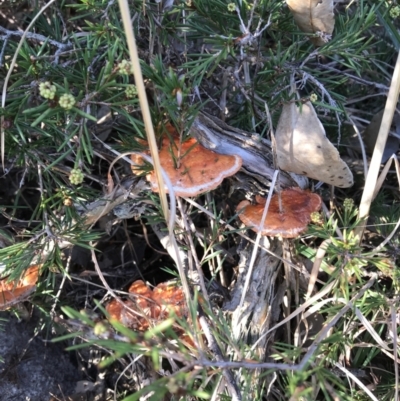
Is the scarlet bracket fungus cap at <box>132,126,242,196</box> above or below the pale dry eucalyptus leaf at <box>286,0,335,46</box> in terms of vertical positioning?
below

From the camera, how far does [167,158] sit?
5.82ft

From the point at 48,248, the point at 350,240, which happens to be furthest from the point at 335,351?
the point at 48,248

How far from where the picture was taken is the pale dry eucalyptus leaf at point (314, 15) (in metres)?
1.73

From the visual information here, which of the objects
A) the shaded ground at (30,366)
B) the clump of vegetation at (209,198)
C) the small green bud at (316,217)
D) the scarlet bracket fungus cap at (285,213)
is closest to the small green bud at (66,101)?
the clump of vegetation at (209,198)

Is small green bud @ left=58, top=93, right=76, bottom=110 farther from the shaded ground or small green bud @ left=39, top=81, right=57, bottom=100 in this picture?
the shaded ground

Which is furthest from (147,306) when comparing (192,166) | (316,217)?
(316,217)

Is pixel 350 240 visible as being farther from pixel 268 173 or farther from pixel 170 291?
pixel 170 291

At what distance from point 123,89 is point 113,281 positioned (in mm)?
1039

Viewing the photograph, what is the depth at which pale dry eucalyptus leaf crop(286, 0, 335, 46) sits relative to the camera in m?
1.73

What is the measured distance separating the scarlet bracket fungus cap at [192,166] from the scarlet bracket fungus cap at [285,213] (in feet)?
0.69

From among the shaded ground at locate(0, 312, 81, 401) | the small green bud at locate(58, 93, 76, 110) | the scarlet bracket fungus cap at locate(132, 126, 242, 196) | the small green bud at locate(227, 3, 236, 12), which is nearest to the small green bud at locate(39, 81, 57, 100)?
the small green bud at locate(58, 93, 76, 110)

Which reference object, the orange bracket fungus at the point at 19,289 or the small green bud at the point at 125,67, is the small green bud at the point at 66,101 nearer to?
the small green bud at the point at 125,67

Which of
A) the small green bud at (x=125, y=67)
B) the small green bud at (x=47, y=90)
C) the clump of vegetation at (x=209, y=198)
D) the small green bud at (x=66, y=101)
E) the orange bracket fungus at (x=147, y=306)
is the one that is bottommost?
the orange bracket fungus at (x=147, y=306)

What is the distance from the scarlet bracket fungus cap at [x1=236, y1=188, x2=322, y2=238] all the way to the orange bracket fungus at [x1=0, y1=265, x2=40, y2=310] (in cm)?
84
